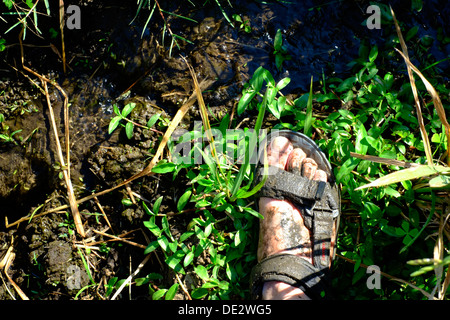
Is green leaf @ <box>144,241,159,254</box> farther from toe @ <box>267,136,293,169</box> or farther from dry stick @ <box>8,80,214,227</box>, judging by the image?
toe @ <box>267,136,293,169</box>

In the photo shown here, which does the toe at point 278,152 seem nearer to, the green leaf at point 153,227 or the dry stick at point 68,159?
the green leaf at point 153,227

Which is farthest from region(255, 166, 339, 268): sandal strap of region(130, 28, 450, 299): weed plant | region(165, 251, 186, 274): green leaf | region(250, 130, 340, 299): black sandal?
region(165, 251, 186, 274): green leaf

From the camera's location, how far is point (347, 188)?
2.46 meters

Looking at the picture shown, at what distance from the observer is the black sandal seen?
7.57 feet

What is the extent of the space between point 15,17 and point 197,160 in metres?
1.57

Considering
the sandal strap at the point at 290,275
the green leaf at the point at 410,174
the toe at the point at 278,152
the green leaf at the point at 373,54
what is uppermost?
the green leaf at the point at 373,54

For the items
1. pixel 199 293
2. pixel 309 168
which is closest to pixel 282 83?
pixel 309 168

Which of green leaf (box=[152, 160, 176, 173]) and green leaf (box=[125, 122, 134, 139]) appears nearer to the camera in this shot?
green leaf (box=[152, 160, 176, 173])

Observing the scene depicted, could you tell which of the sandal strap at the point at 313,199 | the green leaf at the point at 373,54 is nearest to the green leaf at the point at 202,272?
the sandal strap at the point at 313,199

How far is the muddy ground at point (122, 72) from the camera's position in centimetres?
268

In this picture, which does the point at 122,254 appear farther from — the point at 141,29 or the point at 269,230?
the point at 141,29

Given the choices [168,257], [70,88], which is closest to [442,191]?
[168,257]

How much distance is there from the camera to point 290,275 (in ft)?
7.54

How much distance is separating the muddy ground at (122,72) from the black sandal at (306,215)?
1.67 ft
